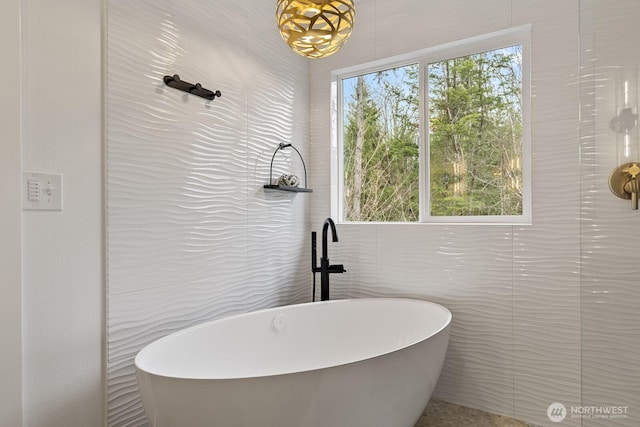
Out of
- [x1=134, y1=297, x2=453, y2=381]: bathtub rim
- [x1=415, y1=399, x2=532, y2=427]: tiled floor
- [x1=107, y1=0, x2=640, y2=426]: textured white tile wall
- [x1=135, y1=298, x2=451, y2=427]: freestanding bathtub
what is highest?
[x1=107, y1=0, x2=640, y2=426]: textured white tile wall

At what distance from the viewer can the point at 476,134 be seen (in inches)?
97.0

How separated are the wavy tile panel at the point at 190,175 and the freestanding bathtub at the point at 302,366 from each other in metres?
A: 0.25

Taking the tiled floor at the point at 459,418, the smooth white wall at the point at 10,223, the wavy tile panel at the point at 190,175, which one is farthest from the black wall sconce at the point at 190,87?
the tiled floor at the point at 459,418

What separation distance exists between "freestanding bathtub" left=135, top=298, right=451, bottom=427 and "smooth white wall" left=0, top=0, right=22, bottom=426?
0.42 m

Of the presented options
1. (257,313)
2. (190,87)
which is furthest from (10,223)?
(257,313)

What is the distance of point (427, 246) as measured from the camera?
243cm

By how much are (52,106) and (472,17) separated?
2.21 meters

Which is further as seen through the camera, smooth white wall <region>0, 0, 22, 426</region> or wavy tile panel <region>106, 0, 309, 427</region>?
wavy tile panel <region>106, 0, 309, 427</region>

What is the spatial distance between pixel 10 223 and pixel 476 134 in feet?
7.72

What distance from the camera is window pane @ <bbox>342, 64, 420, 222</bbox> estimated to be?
2.70m

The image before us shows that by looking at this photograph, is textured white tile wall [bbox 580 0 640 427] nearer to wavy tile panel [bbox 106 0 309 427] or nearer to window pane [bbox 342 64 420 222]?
window pane [bbox 342 64 420 222]

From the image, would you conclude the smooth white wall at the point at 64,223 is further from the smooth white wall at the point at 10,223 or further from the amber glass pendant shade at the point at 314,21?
the amber glass pendant shade at the point at 314,21

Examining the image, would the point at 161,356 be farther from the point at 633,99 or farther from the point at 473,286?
the point at 633,99

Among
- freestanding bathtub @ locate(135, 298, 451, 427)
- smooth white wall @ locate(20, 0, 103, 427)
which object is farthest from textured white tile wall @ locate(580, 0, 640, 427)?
smooth white wall @ locate(20, 0, 103, 427)
